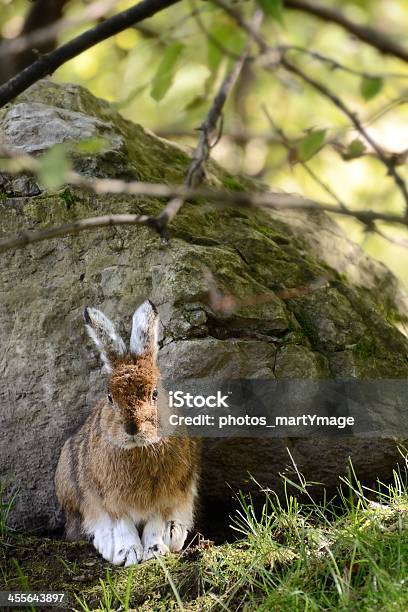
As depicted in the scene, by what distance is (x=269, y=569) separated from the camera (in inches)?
183

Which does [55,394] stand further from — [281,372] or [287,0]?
[287,0]

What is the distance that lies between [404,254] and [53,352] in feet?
17.8

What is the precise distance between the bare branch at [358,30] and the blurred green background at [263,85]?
291 mm

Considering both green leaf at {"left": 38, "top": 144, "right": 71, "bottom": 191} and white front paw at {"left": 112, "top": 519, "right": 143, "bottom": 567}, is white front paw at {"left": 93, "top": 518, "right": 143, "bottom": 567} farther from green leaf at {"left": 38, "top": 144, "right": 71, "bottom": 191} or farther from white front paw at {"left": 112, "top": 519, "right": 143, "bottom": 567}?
green leaf at {"left": 38, "top": 144, "right": 71, "bottom": 191}

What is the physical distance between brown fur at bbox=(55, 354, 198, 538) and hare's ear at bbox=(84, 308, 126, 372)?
0.06 metres

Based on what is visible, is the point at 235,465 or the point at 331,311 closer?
the point at 235,465

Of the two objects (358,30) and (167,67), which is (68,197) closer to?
(167,67)

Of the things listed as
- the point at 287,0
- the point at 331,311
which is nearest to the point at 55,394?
the point at 331,311

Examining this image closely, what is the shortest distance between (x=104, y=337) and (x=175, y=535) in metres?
1.27

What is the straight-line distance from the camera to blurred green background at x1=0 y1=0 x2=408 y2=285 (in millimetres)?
3172

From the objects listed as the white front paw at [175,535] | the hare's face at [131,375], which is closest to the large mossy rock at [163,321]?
the hare's face at [131,375]

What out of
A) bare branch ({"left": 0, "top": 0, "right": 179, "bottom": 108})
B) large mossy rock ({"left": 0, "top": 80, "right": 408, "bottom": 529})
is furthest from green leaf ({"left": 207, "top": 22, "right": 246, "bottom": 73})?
large mossy rock ({"left": 0, "top": 80, "right": 408, "bottom": 529})

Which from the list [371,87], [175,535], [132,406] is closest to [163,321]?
[132,406]

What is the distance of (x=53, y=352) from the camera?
5617 mm
